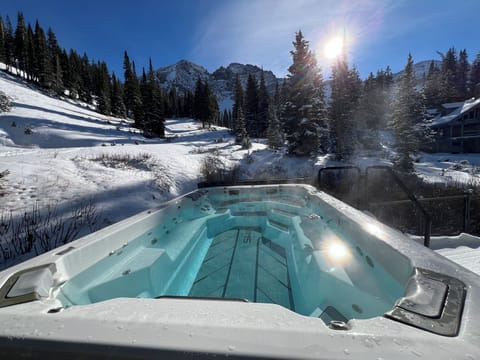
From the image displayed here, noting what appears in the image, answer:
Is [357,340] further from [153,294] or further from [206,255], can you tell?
[206,255]

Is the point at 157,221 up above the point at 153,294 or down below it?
above

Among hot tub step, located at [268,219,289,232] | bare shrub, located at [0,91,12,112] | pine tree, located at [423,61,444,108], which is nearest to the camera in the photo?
hot tub step, located at [268,219,289,232]

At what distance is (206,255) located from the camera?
270 centimetres

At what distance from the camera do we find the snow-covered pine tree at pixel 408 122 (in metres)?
9.99

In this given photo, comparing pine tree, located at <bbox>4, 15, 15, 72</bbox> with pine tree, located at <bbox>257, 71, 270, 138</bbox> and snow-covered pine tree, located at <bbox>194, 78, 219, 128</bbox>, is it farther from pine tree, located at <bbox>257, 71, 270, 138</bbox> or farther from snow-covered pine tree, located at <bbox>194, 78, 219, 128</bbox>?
pine tree, located at <bbox>257, 71, 270, 138</bbox>

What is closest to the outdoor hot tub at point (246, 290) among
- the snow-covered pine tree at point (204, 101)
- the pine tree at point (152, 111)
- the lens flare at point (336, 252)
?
the lens flare at point (336, 252)

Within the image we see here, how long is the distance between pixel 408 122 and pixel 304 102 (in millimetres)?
5680

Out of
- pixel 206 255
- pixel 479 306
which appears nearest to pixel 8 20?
pixel 206 255

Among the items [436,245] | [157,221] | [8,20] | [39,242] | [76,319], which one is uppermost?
[8,20]

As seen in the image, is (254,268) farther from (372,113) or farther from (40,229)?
(372,113)

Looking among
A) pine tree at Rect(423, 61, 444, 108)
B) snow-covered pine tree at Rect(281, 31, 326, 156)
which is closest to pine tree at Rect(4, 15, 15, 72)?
snow-covered pine tree at Rect(281, 31, 326, 156)

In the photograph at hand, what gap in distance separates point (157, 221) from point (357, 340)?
2.73 m

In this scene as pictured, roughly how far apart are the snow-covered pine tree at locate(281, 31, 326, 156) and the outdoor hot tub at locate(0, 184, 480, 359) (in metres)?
7.27

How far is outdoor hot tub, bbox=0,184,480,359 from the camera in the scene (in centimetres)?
71
